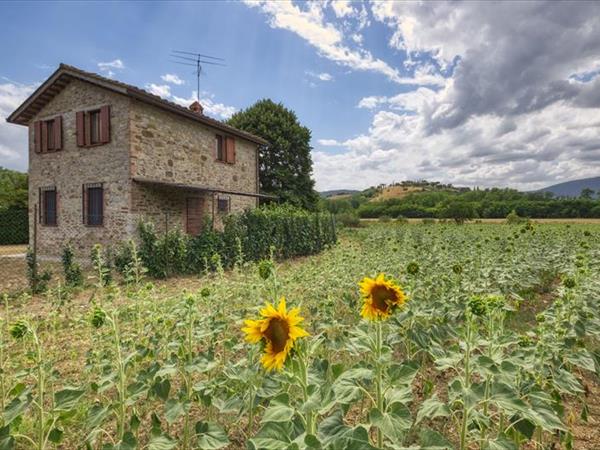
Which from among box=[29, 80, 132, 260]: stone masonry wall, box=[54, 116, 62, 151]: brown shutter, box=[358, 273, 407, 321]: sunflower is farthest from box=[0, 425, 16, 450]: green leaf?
box=[54, 116, 62, 151]: brown shutter

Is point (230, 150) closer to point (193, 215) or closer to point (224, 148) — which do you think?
point (224, 148)

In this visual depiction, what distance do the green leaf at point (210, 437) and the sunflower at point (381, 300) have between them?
0.86 meters

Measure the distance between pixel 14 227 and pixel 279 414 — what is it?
26.0 m

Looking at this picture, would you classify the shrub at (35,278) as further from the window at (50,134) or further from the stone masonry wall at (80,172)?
the window at (50,134)

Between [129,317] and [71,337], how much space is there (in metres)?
2.04

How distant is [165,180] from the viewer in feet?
43.4

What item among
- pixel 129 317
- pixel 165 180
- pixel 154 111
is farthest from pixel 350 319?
pixel 154 111

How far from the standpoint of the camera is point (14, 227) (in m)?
21.1

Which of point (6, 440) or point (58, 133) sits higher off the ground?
point (58, 133)

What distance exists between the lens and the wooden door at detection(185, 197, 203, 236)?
14.2 metres

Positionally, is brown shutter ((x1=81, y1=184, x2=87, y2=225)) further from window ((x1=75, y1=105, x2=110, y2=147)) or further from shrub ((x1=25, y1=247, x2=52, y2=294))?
shrub ((x1=25, y1=247, x2=52, y2=294))

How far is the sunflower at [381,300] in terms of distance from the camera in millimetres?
1742

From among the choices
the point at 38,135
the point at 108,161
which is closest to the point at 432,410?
the point at 108,161

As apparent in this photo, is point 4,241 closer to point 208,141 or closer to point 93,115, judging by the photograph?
point 93,115
